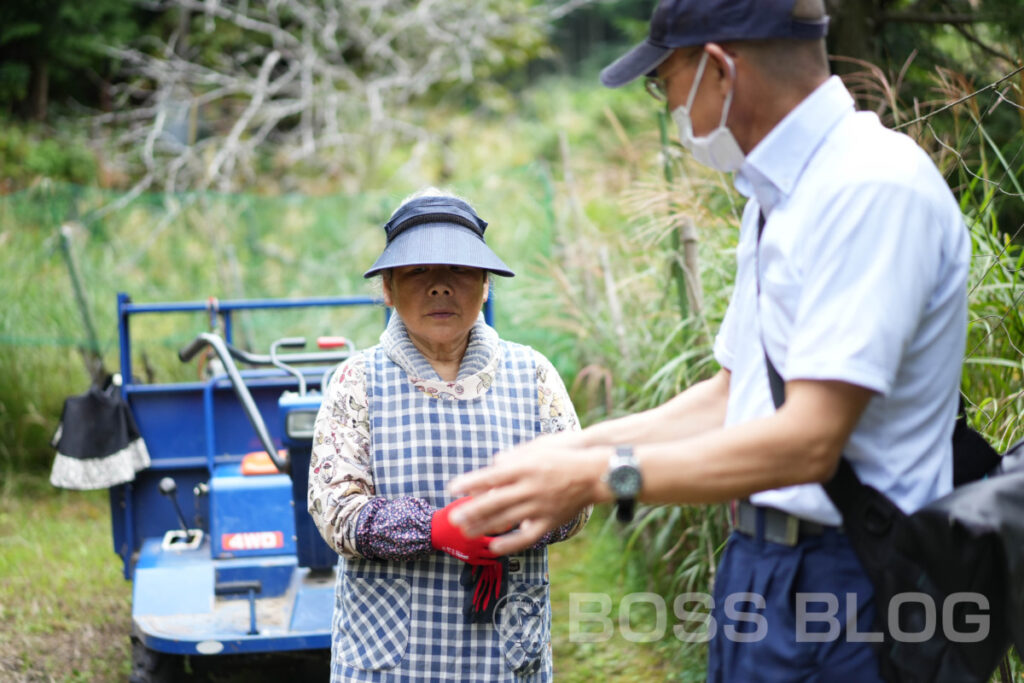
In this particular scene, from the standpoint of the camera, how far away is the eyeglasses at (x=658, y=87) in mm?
→ 1733

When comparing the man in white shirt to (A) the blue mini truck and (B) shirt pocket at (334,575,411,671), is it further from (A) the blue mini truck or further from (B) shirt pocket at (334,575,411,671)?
(A) the blue mini truck

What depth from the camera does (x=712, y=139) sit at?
1.64 metres

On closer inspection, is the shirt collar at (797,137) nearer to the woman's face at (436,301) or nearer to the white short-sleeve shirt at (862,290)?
the white short-sleeve shirt at (862,290)

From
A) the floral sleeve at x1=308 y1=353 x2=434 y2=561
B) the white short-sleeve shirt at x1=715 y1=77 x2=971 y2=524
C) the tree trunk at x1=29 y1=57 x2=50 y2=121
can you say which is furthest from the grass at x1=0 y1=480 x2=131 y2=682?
the tree trunk at x1=29 y1=57 x2=50 y2=121

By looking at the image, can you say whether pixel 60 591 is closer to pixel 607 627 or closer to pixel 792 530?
pixel 607 627

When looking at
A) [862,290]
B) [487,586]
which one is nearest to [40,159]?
[487,586]

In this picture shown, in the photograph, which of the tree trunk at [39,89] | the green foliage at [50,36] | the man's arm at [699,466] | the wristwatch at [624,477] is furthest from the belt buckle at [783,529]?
the tree trunk at [39,89]

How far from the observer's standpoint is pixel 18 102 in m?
13.6

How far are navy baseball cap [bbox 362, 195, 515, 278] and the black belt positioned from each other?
0.89m

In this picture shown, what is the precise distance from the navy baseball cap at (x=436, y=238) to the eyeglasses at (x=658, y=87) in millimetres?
612

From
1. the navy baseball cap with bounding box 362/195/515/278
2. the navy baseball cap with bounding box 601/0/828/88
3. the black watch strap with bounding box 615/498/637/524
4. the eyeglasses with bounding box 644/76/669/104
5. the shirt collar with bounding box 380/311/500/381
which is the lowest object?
the black watch strap with bounding box 615/498/637/524

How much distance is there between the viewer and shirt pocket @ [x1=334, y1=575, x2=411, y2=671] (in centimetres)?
228

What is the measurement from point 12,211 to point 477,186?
3848mm

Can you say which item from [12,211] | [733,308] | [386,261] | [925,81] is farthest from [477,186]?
[733,308]
